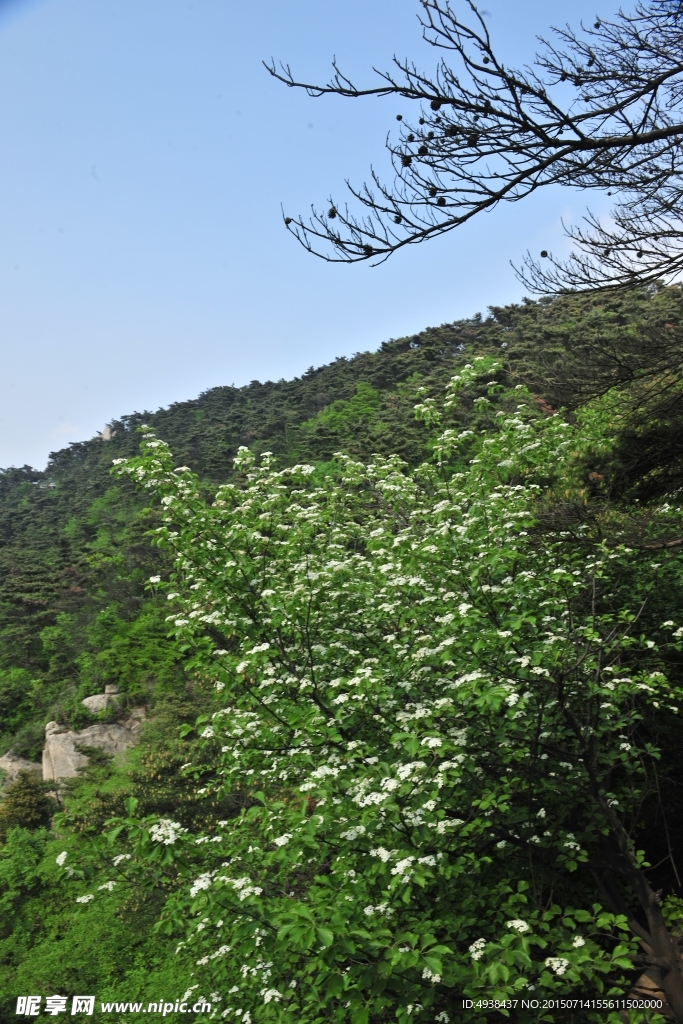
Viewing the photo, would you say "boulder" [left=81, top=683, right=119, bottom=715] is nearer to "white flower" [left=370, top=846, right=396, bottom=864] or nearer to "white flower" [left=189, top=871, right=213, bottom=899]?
"white flower" [left=189, top=871, right=213, bottom=899]

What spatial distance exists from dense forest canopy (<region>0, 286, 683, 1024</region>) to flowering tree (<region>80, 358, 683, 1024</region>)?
32mm

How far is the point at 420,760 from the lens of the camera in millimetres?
4305

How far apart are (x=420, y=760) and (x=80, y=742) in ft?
50.8

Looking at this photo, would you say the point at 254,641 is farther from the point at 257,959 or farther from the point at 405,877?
the point at 405,877

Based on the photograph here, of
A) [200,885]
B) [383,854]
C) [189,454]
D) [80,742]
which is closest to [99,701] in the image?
[80,742]

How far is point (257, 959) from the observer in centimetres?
442

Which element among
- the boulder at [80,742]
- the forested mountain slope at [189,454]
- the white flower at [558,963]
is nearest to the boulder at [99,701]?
the forested mountain slope at [189,454]

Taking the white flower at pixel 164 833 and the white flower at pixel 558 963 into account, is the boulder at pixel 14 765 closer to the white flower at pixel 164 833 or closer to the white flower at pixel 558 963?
the white flower at pixel 164 833

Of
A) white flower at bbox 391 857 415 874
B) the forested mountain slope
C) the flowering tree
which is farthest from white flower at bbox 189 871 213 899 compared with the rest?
the forested mountain slope

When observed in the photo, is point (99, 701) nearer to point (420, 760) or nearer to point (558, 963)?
point (420, 760)

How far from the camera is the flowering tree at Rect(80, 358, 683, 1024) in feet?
11.9

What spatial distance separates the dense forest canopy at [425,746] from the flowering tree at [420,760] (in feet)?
0.11

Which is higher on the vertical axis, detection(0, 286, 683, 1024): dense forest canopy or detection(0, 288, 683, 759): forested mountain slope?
detection(0, 288, 683, 759): forested mountain slope

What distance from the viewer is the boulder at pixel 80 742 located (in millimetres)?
16984
